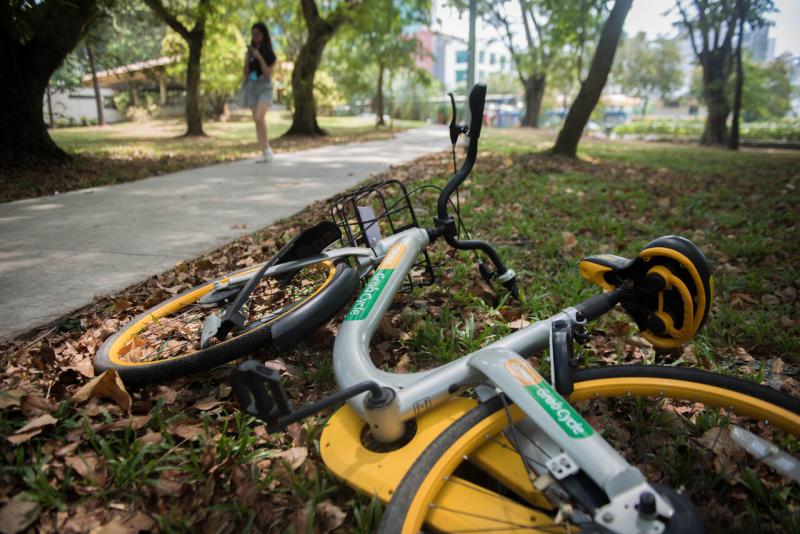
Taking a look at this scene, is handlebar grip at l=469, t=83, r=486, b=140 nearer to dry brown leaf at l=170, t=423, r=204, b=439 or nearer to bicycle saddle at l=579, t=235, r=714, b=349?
bicycle saddle at l=579, t=235, r=714, b=349

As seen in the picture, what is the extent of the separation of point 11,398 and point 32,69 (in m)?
6.91

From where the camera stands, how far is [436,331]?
2.30 m

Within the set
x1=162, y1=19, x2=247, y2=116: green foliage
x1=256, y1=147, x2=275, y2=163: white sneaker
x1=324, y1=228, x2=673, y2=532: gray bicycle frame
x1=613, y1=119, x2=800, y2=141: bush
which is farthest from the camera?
x1=162, y1=19, x2=247, y2=116: green foliage

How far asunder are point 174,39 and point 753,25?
27740 mm

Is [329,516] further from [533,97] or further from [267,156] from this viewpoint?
[533,97]

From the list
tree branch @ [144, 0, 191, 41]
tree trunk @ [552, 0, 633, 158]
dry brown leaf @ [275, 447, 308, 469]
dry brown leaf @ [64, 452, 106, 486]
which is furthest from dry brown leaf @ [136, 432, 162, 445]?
tree branch @ [144, 0, 191, 41]

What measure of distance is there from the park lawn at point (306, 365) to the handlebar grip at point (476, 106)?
0.96 meters

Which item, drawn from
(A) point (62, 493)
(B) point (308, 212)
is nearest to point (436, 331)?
(A) point (62, 493)

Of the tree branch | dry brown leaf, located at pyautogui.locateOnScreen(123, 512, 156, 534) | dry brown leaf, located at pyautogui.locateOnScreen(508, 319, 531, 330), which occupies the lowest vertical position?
dry brown leaf, located at pyautogui.locateOnScreen(123, 512, 156, 534)

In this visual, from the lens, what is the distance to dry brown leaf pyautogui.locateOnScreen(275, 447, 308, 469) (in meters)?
1.50

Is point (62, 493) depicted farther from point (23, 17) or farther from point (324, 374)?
point (23, 17)

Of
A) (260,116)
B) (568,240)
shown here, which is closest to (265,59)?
(260,116)

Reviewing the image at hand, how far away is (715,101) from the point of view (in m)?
16.9

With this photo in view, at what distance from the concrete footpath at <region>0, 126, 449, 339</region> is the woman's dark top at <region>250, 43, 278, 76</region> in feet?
5.68
